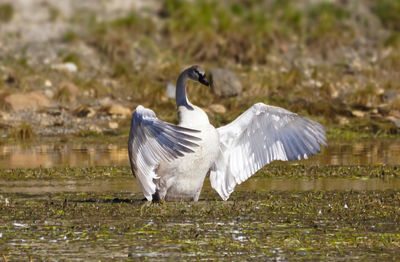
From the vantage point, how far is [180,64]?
2158cm

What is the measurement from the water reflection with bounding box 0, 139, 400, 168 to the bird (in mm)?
2938

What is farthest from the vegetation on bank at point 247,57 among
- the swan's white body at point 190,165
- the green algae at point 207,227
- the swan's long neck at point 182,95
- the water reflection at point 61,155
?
the swan's white body at point 190,165

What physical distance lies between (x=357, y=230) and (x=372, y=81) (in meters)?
13.4

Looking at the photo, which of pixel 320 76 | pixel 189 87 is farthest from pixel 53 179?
pixel 320 76

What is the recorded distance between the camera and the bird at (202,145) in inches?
369

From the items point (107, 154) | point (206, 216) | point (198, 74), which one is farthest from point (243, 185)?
point (107, 154)

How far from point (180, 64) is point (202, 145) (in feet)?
38.9

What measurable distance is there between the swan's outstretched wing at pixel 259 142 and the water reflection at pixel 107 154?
292cm

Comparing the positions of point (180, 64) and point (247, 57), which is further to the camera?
point (247, 57)

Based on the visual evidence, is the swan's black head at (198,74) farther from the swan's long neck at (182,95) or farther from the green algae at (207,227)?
the green algae at (207,227)

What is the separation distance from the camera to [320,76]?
21781 mm

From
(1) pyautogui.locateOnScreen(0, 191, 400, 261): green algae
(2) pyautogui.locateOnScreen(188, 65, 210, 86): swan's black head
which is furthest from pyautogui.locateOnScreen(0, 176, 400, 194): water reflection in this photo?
(2) pyautogui.locateOnScreen(188, 65, 210, 86): swan's black head

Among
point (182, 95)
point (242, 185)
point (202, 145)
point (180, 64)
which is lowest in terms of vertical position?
point (242, 185)

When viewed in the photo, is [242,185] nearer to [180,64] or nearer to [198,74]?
[198,74]
